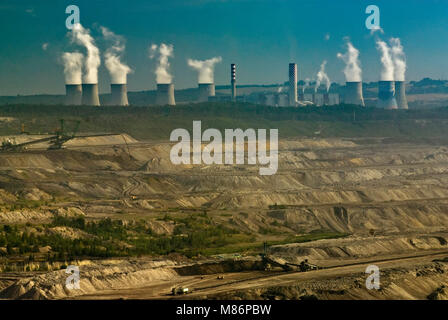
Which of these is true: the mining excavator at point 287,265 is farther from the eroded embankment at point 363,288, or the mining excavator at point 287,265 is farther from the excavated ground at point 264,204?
the eroded embankment at point 363,288

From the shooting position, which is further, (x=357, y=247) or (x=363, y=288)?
(x=357, y=247)

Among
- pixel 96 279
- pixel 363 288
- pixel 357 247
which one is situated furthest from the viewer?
pixel 357 247

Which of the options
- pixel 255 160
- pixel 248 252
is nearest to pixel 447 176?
pixel 255 160

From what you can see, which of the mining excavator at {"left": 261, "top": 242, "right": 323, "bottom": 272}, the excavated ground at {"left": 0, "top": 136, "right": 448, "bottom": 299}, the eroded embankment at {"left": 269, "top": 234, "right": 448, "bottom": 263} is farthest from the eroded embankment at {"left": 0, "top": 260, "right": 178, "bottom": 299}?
the eroded embankment at {"left": 269, "top": 234, "right": 448, "bottom": 263}

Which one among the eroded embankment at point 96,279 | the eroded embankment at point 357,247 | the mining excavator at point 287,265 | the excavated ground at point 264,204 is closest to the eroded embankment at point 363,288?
the excavated ground at point 264,204

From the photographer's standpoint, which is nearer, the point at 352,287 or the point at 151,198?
the point at 352,287

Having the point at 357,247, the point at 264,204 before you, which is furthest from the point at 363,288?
the point at 264,204

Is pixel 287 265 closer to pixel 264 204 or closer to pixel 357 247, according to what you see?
pixel 357 247
